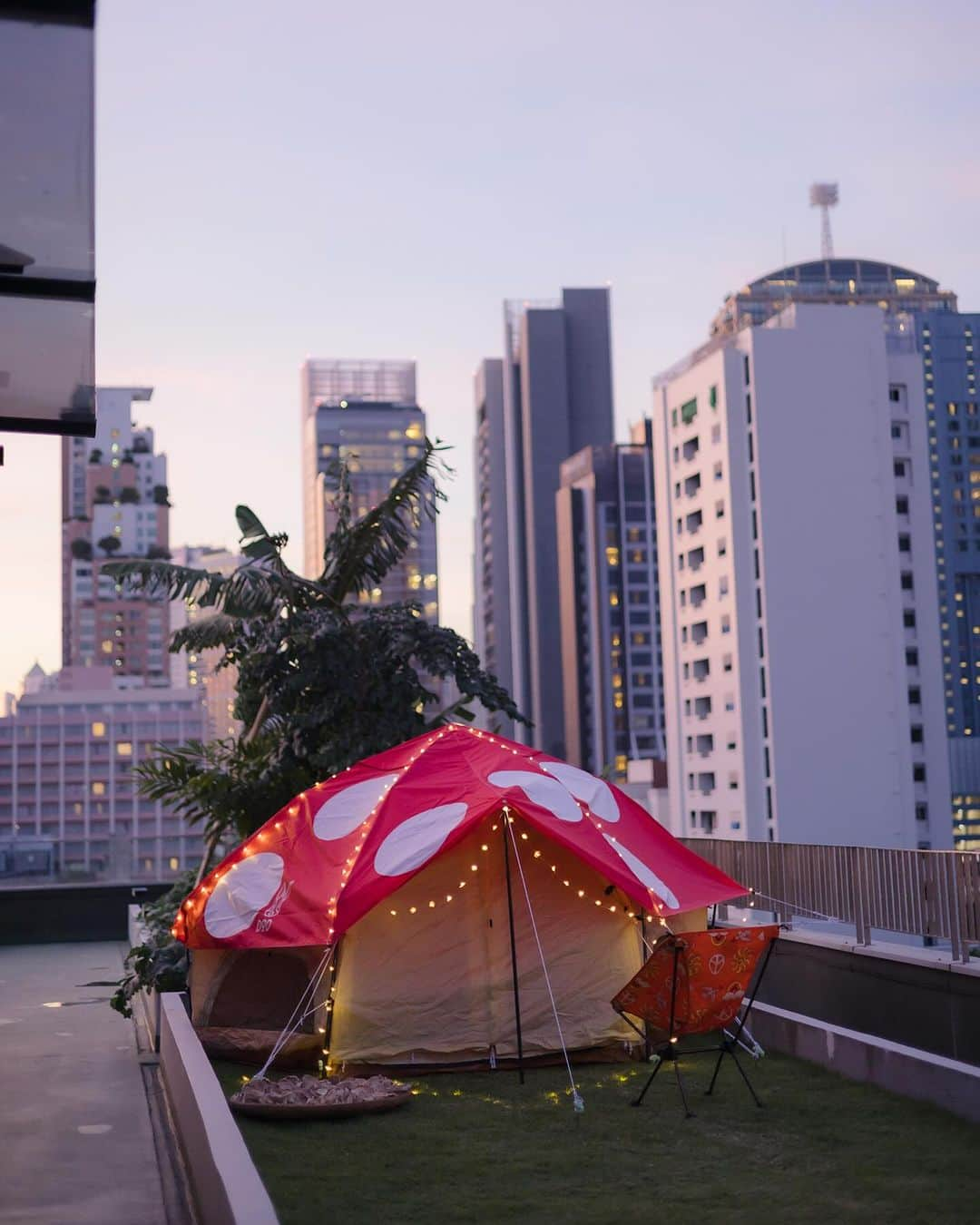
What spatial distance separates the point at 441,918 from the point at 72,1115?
8.42 ft

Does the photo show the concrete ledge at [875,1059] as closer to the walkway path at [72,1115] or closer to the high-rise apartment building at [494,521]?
the walkway path at [72,1115]

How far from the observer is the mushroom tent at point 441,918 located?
9.55 metres

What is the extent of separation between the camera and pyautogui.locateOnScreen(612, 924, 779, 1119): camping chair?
7.88 metres

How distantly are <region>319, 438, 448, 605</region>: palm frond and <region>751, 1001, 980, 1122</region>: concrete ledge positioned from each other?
6.72 metres

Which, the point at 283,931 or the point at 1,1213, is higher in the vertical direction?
the point at 283,931

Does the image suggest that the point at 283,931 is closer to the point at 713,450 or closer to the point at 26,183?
the point at 26,183

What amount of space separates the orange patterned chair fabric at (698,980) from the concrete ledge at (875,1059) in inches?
37.9

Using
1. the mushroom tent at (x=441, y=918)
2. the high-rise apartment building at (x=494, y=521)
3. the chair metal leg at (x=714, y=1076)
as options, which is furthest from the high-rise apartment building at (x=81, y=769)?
the high-rise apartment building at (x=494, y=521)

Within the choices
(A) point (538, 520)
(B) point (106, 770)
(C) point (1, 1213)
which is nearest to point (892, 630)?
(B) point (106, 770)

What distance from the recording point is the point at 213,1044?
10.1 metres

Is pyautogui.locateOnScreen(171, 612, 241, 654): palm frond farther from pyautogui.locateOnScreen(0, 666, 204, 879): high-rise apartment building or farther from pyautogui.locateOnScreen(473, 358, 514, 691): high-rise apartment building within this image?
pyautogui.locateOnScreen(473, 358, 514, 691): high-rise apartment building

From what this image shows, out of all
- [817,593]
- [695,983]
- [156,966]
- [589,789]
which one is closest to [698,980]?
[695,983]

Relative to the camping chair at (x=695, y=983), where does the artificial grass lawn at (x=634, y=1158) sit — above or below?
below

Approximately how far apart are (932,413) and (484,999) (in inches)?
5609
